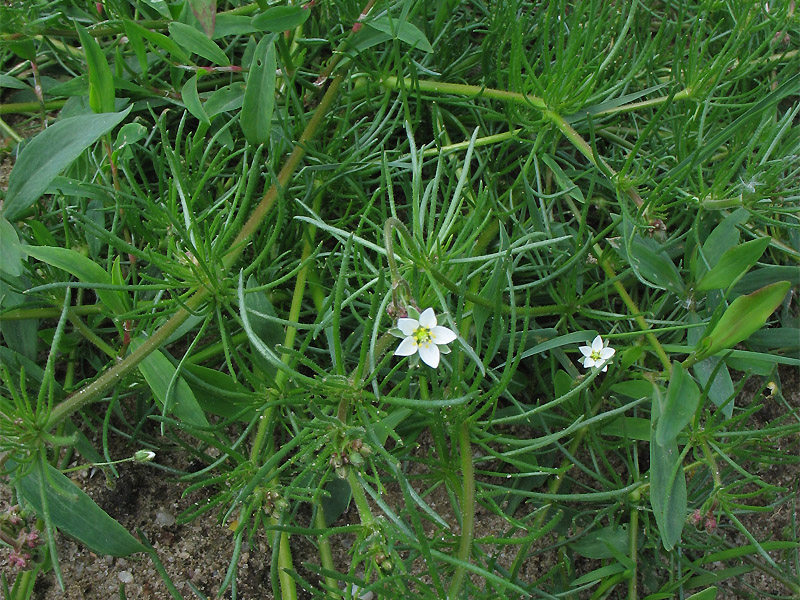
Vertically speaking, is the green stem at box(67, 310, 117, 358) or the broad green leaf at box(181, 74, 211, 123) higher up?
the broad green leaf at box(181, 74, 211, 123)

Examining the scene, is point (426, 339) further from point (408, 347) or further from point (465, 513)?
point (465, 513)

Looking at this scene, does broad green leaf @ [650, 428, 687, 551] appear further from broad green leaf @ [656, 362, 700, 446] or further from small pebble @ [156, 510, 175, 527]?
small pebble @ [156, 510, 175, 527]

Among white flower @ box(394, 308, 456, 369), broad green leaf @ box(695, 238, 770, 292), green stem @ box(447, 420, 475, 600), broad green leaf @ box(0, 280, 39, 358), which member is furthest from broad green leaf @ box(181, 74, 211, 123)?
broad green leaf @ box(695, 238, 770, 292)

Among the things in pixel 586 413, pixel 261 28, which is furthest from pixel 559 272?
pixel 261 28

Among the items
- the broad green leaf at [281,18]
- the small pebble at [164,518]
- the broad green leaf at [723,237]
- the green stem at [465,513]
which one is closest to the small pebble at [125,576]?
the small pebble at [164,518]

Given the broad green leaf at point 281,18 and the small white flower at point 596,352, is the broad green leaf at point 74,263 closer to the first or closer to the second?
the broad green leaf at point 281,18

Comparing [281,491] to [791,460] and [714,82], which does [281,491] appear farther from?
[714,82]
